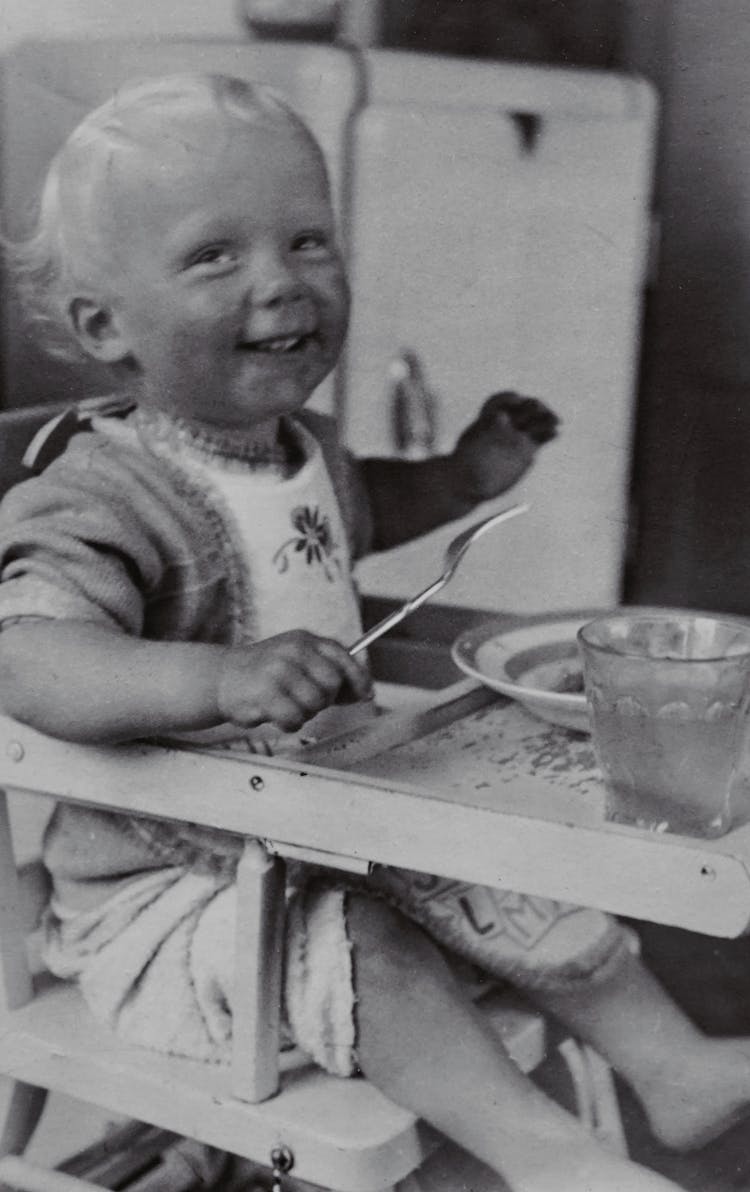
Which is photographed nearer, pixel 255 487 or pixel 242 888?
pixel 242 888

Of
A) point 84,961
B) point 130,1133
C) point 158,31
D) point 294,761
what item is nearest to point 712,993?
point 130,1133

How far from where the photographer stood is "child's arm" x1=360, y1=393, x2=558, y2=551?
111 cm

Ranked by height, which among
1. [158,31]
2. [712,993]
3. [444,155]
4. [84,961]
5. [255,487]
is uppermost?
[158,31]

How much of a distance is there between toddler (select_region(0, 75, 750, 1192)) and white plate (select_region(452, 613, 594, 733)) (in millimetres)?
122

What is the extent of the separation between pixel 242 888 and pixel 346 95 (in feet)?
2.50

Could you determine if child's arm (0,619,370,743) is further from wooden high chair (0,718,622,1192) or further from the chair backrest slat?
the chair backrest slat

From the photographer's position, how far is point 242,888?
0.76 meters

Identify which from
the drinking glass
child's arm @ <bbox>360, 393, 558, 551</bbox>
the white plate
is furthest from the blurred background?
the drinking glass

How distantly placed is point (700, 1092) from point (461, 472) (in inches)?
18.6

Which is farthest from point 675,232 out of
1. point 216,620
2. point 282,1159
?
point 282,1159

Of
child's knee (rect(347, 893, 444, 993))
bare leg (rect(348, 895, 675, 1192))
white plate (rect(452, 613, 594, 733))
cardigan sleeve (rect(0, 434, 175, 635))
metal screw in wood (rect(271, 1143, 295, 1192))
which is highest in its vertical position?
cardigan sleeve (rect(0, 434, 175, 635))

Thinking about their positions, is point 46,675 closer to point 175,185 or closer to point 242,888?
point 242,888

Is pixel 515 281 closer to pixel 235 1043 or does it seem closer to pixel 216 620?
pixel 216 620

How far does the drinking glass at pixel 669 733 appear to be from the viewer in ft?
2.19
